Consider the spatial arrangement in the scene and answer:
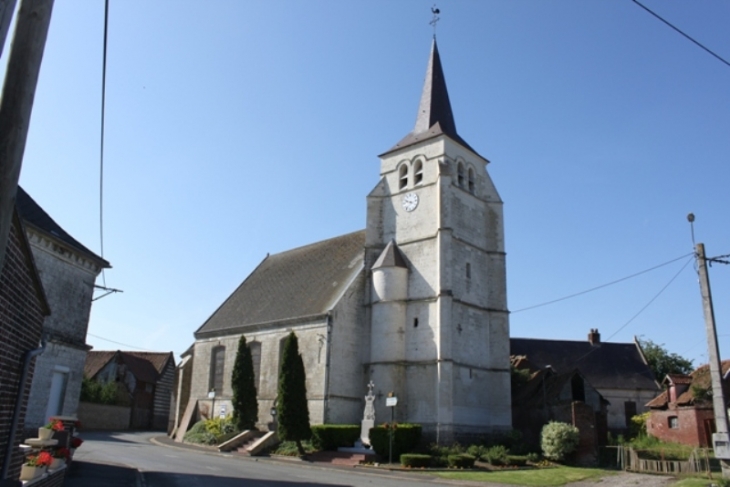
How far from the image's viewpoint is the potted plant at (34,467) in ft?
Result: 30.8

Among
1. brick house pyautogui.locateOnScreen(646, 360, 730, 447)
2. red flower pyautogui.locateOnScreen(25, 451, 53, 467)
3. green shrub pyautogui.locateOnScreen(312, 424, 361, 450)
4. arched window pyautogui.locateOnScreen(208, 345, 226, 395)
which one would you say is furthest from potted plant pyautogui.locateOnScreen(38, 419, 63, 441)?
brick house pyautogui.locateOnScreen(646, 360, 730, 447)

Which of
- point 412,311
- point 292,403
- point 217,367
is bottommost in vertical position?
point 292,403

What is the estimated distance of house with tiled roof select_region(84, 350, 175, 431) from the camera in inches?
1796

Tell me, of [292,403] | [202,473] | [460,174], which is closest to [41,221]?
[202,473]

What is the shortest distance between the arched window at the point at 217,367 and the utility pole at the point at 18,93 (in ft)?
109

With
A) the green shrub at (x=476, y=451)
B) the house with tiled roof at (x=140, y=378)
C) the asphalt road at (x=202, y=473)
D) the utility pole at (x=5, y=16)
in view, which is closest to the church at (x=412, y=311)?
the green shrub at (x=476, y=451)

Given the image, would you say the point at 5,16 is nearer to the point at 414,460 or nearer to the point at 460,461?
the point at 414,460

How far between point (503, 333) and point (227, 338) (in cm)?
1652

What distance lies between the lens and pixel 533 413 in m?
31.6

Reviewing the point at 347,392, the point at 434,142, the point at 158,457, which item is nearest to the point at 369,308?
the point at 347,392

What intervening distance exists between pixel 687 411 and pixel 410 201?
18.9 meters

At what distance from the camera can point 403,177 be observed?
34312mm

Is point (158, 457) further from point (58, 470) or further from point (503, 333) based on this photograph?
point (503, 333)

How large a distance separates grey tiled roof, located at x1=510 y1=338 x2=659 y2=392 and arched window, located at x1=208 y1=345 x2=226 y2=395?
22.7 metres
